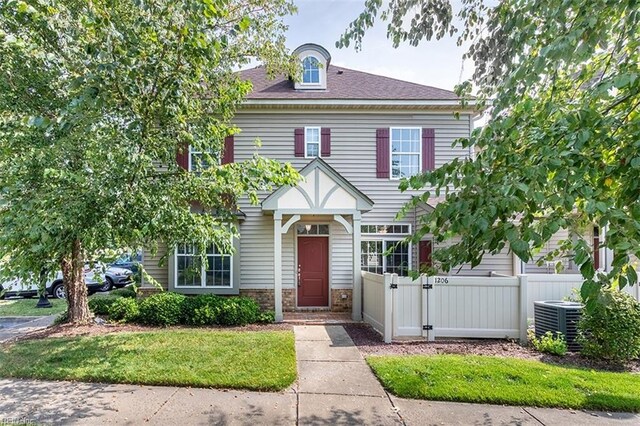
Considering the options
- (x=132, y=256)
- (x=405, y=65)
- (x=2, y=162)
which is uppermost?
(x=405, y=65)

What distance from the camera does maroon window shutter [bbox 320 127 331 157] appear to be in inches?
431

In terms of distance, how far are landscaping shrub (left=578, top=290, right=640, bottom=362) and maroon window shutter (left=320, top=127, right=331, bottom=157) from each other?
720cm

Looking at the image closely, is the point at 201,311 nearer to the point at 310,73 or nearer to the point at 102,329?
the point at 102,329

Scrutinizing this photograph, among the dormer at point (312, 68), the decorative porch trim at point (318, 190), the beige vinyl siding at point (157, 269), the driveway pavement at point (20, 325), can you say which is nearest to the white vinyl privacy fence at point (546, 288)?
the decorative porch trim at point (318, 190)

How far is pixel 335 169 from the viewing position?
10922mm

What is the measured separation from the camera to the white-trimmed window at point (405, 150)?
11039 mm

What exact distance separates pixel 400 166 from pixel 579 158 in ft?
29.3

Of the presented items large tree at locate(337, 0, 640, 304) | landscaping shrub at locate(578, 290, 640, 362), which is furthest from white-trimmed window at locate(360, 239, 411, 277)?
large tree at locate(337, 0, 640, 304)

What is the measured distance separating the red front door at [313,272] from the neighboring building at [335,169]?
0.03m

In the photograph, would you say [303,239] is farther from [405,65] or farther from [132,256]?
[405,65]

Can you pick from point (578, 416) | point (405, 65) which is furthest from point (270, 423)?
point (405, 65)

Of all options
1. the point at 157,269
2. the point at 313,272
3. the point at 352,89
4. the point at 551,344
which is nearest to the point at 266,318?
the point at 313,272

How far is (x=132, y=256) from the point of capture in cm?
594

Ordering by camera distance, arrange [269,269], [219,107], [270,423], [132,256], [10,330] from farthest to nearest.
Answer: [269,269], [10,330], [219,107], [132,256], [270,423]
